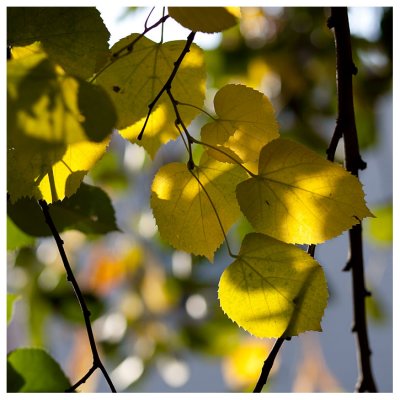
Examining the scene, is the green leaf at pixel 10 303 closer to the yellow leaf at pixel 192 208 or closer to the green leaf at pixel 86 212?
the green leaf at pixel 86 212

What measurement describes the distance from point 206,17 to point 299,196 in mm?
99

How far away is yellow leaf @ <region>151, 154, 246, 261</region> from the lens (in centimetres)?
35

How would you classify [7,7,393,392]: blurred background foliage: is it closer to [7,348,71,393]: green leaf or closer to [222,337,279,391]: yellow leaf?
[222,337,279,391]: yellow leaf

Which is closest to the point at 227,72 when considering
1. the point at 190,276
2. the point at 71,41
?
the point at 190,276

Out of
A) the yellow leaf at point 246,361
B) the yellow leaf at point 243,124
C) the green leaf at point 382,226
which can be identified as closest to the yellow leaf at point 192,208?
the yellow leaf at point 243,124

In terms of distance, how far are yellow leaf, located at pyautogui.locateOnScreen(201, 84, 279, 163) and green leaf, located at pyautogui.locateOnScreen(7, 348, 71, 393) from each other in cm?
23

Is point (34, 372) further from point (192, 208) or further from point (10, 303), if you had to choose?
point (192, 208)

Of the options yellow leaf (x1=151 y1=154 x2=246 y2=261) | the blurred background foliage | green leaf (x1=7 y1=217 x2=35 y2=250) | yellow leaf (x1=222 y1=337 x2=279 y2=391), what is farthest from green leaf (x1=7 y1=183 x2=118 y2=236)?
yellow leaf (x1=222 y1=337 x2=279 y2=391)

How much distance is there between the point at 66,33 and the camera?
323 mm

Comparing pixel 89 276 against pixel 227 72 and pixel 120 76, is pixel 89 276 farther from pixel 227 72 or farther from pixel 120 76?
pixel 120 76

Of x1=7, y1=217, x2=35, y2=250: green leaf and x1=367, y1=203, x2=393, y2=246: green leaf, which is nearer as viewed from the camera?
x1=7, y1=217, x2=35, y2=250: green leaf

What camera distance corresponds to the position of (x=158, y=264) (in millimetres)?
1405

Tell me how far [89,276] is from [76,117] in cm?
118

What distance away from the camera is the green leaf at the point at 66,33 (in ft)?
1.05
